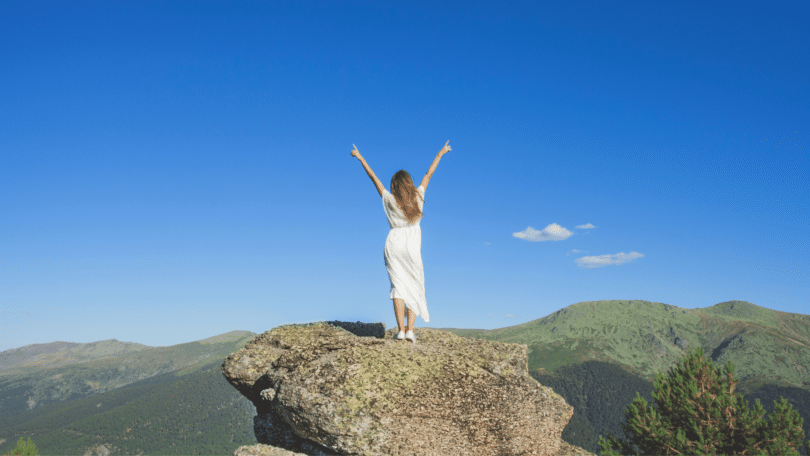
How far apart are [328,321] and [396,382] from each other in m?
Result: 5.45

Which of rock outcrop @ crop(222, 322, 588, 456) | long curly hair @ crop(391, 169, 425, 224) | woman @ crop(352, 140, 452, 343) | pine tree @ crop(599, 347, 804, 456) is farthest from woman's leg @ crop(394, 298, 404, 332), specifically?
pine tree @ crop(599, 347, 804, 456)

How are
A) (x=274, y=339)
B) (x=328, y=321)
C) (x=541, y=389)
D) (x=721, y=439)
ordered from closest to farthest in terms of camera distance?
(x=541, y=389)
(x=274, y=339)
(x=328, y=321)
(x=721, y=439)

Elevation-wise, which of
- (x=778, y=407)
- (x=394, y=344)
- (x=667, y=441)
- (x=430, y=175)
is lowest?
(x=667, y=441)

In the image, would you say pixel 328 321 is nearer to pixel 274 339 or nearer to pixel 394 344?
pixel 274 339

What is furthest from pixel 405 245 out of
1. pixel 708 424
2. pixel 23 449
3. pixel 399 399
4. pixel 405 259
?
pixel 23 449

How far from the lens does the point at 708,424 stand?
723 inches

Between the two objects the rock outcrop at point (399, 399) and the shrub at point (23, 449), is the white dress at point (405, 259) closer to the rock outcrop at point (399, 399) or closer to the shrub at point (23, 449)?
the rock outcrop at point (399, 399)

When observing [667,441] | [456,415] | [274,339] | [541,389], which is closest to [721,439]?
[667,441]

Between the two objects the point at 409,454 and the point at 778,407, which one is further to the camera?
the point at 778,407

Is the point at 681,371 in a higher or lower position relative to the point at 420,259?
lower

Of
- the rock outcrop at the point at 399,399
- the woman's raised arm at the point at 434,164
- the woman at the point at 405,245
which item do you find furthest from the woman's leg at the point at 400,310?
the woman's raised arm at the point at 434,164

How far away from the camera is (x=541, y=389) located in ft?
35.0

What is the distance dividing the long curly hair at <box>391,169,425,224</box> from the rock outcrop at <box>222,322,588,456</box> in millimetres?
3009

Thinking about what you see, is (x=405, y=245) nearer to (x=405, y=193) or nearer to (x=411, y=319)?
(x=405, y=193)
